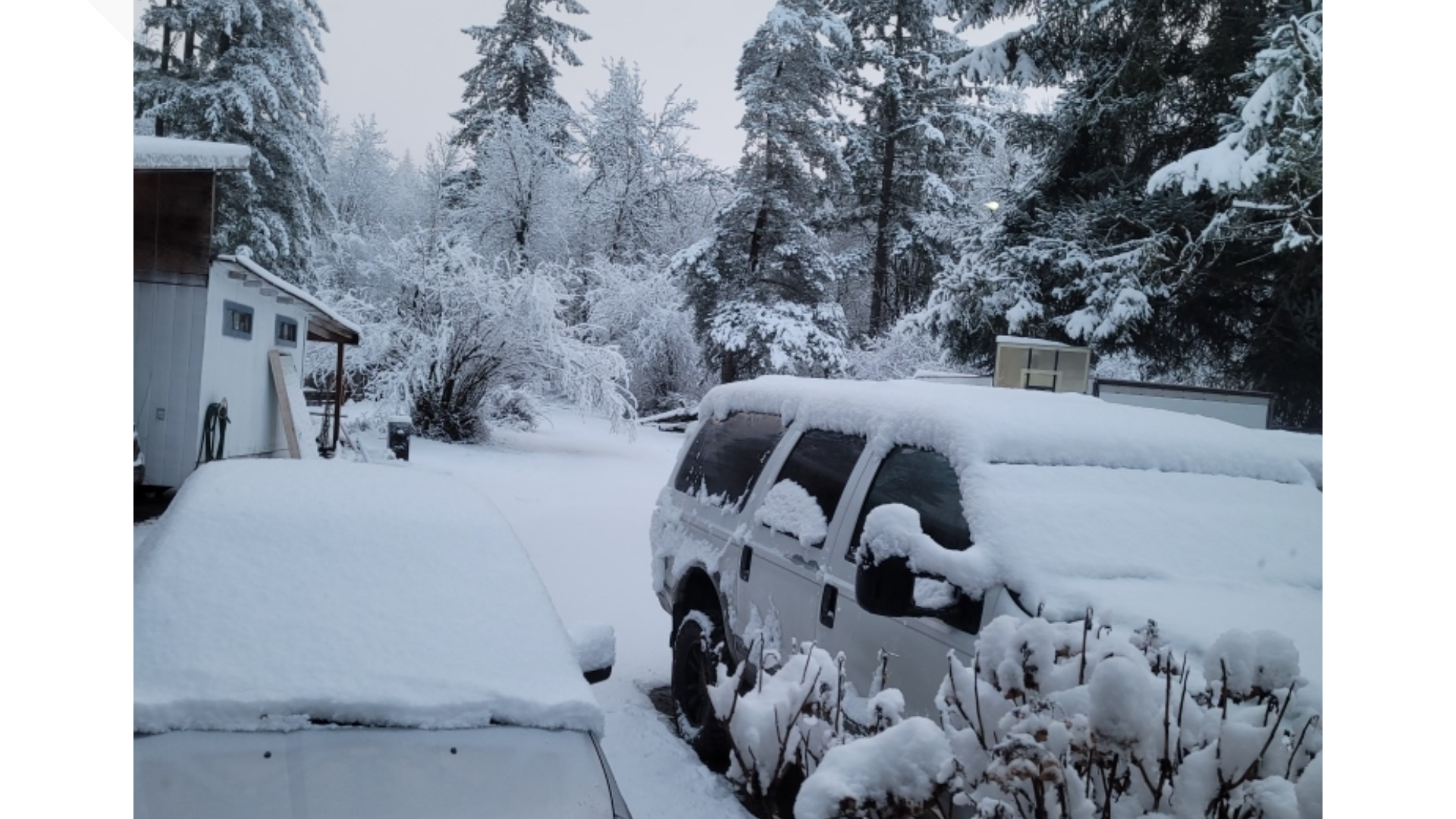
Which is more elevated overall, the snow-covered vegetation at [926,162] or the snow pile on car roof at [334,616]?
the snow-covered vegetation at [926,162]

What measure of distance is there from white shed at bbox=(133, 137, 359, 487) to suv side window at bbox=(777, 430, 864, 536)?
12.2ft

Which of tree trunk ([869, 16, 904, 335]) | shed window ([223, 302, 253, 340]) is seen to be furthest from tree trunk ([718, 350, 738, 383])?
shed window ([223, 302, 253, 340])

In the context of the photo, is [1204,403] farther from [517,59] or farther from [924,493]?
[517,59]

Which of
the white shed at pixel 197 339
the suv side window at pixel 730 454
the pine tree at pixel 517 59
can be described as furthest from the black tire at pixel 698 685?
the white shed at pixel 197 339

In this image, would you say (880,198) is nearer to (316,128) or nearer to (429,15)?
(429,15)

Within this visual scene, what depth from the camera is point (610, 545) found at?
24.6 feet

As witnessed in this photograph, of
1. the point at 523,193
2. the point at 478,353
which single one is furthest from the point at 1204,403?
the point at 478,353

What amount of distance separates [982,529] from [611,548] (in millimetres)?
5642

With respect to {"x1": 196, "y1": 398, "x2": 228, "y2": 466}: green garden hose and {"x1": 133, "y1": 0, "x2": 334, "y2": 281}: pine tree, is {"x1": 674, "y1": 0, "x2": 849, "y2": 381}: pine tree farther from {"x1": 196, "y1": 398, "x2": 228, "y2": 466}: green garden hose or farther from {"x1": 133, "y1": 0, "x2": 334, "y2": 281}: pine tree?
{"x1": 196, "y1": 398, "x2": 228, "y2": 466}: green garden hose

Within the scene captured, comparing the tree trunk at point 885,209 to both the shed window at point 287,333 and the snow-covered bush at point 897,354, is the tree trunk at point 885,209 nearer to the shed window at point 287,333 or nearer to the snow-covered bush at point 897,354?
the snow-covered bush at point 897,354

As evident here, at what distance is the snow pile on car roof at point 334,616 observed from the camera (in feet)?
6.06

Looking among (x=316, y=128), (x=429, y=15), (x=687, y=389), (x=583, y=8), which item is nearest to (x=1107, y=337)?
(x=583, y=8)

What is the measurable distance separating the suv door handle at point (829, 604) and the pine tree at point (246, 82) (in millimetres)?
2930
